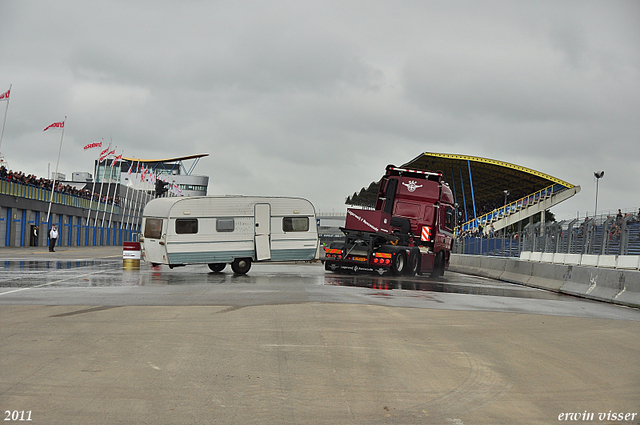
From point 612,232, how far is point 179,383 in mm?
18763

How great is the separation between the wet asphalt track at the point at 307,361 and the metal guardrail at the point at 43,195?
127 ft

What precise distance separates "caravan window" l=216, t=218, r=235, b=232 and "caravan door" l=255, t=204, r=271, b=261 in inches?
35.3

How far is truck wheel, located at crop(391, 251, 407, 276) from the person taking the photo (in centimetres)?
2391

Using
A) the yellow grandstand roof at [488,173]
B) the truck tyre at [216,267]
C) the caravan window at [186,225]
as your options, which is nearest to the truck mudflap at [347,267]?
the truck tyre at [216,267]

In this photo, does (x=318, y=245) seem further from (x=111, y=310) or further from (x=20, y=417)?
(x=20, y=417)

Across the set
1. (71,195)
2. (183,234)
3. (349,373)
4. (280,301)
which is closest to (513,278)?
(183,234)

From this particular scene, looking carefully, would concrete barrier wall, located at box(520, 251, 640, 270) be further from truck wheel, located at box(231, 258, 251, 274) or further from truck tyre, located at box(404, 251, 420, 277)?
truck wheel, located at box(231, 258, 251, 274)

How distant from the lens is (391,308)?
1270 cm

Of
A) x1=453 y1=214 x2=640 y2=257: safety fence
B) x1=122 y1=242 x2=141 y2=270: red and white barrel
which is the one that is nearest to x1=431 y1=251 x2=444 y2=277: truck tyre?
x1=453 y1=214 x2=640 y2=257: safety fence

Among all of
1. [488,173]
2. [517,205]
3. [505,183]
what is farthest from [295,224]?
[505,183]

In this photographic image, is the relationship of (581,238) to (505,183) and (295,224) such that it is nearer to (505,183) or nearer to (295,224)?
(295,224)

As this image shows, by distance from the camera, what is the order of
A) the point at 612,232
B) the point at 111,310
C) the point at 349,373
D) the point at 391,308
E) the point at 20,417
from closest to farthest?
the point at 20,417 < the point at 349,373 < the point at 111,310 < the point at 391,308 < the point at 612,232

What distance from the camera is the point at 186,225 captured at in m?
22.9

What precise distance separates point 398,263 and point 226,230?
20.7 ft
